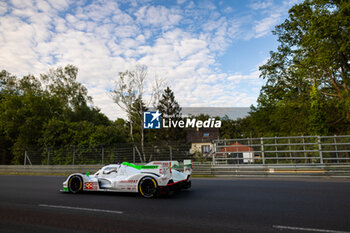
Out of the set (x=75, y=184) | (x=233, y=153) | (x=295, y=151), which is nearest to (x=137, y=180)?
(x=75, y=184)

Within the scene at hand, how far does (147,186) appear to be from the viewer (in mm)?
7445

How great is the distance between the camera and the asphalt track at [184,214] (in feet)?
14.1

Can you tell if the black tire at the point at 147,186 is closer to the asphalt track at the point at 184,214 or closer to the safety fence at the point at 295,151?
the asphalt track at the point at 184,214

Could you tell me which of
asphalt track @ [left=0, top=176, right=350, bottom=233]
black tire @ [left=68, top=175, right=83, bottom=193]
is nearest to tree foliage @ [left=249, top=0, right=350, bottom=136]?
asphalt track @ [left=0, top=176, right=350, bottom=233]

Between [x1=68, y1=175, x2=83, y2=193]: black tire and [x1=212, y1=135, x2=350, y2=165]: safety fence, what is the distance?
847 cm

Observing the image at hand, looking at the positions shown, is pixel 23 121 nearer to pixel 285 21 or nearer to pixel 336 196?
pixel 336 196

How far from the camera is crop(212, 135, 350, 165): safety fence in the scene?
42.7 ft

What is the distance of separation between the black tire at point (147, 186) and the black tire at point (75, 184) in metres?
2.37

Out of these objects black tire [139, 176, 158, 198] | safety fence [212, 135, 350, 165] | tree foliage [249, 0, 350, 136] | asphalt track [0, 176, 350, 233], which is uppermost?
tree foliage [249, 0, 350, 136]

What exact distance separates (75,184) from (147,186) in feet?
9.39

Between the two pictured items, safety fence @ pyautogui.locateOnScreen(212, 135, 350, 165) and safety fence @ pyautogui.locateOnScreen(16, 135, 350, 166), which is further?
safety fence @ pyautogui.locateOnScreen(16, 135, 350, 166)

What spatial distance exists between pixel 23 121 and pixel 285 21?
3419cm

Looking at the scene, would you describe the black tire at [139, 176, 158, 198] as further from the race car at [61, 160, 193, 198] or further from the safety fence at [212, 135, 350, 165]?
the safety fence at [212, 135, 350, 165]

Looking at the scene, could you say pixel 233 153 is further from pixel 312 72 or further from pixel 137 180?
pixel 312 72
